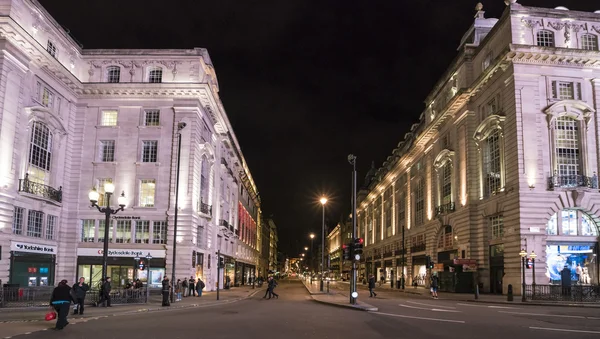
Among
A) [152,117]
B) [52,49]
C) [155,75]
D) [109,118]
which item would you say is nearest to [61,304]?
[52,49]

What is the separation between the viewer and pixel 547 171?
40.2m

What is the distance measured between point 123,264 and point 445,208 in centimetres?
3255

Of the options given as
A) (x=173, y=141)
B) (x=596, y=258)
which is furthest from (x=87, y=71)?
(x=596, y=258)

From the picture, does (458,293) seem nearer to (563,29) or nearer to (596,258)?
(596,258)

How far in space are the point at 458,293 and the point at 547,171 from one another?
43.8ft

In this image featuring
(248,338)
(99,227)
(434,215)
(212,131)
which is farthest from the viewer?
(434,215)

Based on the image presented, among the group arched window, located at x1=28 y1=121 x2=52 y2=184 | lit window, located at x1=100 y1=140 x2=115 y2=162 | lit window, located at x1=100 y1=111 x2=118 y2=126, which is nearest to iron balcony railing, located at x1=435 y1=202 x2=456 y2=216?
lit window, located at x1=100 y1=140 x2=115 y2=162

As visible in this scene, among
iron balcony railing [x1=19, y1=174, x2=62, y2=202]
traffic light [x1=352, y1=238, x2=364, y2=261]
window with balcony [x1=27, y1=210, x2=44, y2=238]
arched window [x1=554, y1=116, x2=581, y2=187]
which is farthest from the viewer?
arched window [x1=554, y1=116, x2=581, y2=187]

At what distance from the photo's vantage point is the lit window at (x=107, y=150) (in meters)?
47.0

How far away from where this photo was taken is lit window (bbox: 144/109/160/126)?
4700cm

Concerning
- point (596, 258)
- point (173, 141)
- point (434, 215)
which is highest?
point (173, 141)

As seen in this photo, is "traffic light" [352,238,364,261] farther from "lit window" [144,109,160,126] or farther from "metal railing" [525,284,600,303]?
"lit window" [144,109,160,126]

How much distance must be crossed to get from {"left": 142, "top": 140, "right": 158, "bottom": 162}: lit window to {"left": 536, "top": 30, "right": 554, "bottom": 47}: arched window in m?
33.1

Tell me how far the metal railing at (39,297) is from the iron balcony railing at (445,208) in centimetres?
3318
